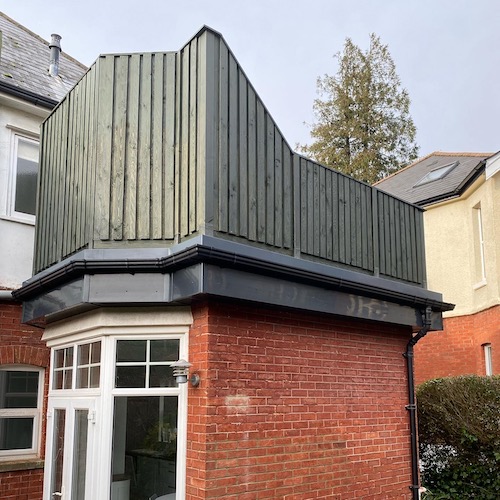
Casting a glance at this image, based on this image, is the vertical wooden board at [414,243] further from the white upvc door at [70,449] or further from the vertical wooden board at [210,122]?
the white upvc door at [70,449]

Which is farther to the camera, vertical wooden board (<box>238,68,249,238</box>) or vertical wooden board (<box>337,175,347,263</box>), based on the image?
vertical wooden board (<box>337,175,347,263</box>)

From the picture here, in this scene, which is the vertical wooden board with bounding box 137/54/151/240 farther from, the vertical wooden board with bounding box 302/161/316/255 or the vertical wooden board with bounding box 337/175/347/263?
the vertical wooden board with bounding box 337/175/347/263

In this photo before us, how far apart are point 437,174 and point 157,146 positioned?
42.4ft

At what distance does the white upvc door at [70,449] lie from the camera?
20.0ft

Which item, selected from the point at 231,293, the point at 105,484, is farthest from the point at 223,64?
the point at 105,484

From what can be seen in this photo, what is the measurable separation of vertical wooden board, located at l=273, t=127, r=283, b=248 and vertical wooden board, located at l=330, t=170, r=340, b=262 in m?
0.99

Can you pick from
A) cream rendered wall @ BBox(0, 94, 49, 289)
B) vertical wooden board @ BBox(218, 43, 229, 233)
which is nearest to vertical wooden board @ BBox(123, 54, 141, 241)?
vertical wooden board @ BBox(218, 43, 229, 233)

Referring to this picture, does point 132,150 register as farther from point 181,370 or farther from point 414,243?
point 414,243

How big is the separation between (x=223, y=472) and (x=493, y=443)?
532 cm

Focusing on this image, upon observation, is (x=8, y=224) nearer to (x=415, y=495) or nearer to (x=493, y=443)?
(x=415, y=495)

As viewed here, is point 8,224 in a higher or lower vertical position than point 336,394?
higher

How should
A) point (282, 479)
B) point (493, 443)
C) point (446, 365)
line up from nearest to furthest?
point (282, 479)
point (493, 443)
point (446, 365)

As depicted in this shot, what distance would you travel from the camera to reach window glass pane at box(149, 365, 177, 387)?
19.8 feet

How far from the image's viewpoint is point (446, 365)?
14.4m
